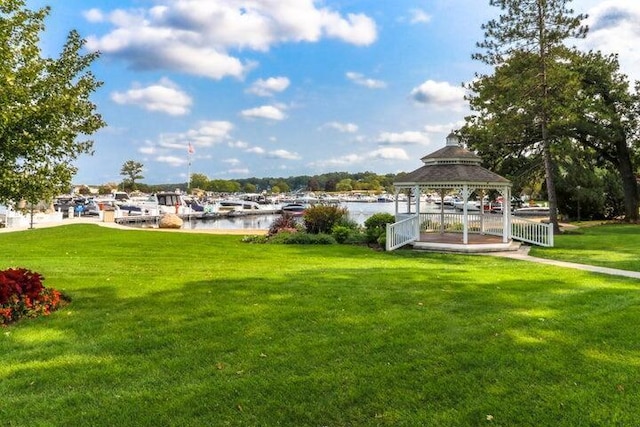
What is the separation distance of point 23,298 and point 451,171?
576 inches

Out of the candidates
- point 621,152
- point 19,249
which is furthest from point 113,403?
point 621,152

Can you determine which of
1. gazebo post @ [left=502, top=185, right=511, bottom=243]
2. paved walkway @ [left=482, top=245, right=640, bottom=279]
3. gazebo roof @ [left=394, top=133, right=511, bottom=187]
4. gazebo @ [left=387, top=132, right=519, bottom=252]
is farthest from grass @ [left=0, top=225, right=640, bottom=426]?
gazebo post @ [left=502, top=185, right=511, bottom=243]

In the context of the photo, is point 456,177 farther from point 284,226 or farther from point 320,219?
point 284,226

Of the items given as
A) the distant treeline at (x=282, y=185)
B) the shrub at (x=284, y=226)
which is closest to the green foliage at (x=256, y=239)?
the shrub at (x=284, y=226)

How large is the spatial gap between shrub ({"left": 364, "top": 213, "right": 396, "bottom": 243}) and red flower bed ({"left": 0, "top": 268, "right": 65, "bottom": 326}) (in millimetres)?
12694

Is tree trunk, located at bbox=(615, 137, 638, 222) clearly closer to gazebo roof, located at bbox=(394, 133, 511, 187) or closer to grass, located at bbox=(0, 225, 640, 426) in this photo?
gazebo roof, located at bbox=(394, 133, 511, 187)

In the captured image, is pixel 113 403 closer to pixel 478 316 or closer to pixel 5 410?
pixel 5 410

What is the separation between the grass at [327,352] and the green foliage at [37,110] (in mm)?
2190

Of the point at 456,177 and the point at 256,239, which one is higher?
the point at 456,177

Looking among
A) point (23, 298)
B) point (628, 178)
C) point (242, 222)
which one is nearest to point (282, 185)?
point (242, 222)

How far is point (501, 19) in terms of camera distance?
24.3 meters

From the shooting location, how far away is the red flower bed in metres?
7.32

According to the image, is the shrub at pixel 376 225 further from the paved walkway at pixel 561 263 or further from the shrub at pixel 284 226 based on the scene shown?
the paved walkway at pixel 561 263

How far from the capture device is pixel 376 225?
20.2 metres
